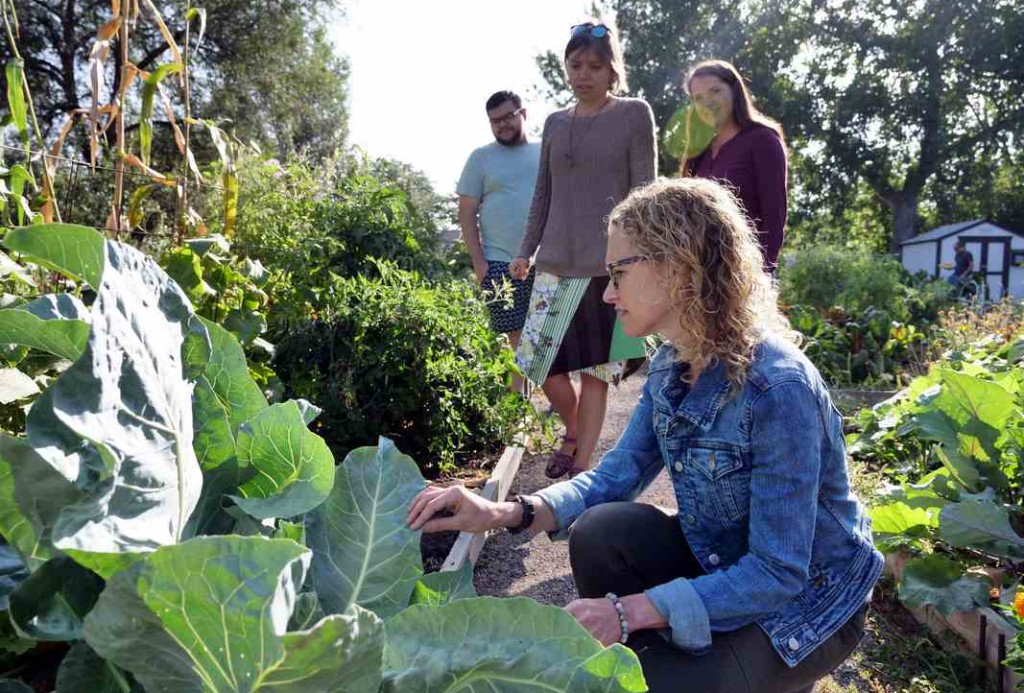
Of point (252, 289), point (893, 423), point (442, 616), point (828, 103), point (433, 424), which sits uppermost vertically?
point (828, 103)

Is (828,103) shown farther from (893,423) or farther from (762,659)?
(762,659)

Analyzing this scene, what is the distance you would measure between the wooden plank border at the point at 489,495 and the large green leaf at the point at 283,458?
84 centimetres

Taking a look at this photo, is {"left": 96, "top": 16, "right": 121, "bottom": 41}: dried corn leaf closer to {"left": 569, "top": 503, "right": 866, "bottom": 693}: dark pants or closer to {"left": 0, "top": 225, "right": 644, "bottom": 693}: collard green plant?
{"left": 0, "top": 225, "right": 644, "bottom": 693}: collard green plant

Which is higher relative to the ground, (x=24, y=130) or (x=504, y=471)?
(x=24, y=130)

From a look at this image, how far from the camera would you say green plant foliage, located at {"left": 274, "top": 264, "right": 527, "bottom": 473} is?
3.31m

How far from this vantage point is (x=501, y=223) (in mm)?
4672

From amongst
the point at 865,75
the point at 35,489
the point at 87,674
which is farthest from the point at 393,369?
the point at 865,75

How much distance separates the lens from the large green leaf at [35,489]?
2.99 ft

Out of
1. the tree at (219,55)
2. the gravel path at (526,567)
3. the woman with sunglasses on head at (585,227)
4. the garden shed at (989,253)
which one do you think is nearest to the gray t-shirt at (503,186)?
the woman with sunglasses on head at (585,227)

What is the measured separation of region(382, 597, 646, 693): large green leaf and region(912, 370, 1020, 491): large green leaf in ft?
6.87

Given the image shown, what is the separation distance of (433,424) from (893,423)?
2428mm

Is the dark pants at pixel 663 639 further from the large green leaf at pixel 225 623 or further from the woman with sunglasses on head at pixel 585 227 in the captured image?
the woman with sunglasses on head at pixel 585 227

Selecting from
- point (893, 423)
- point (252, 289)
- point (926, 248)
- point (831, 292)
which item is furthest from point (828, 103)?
point (252, 289)

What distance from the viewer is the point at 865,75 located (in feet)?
101
